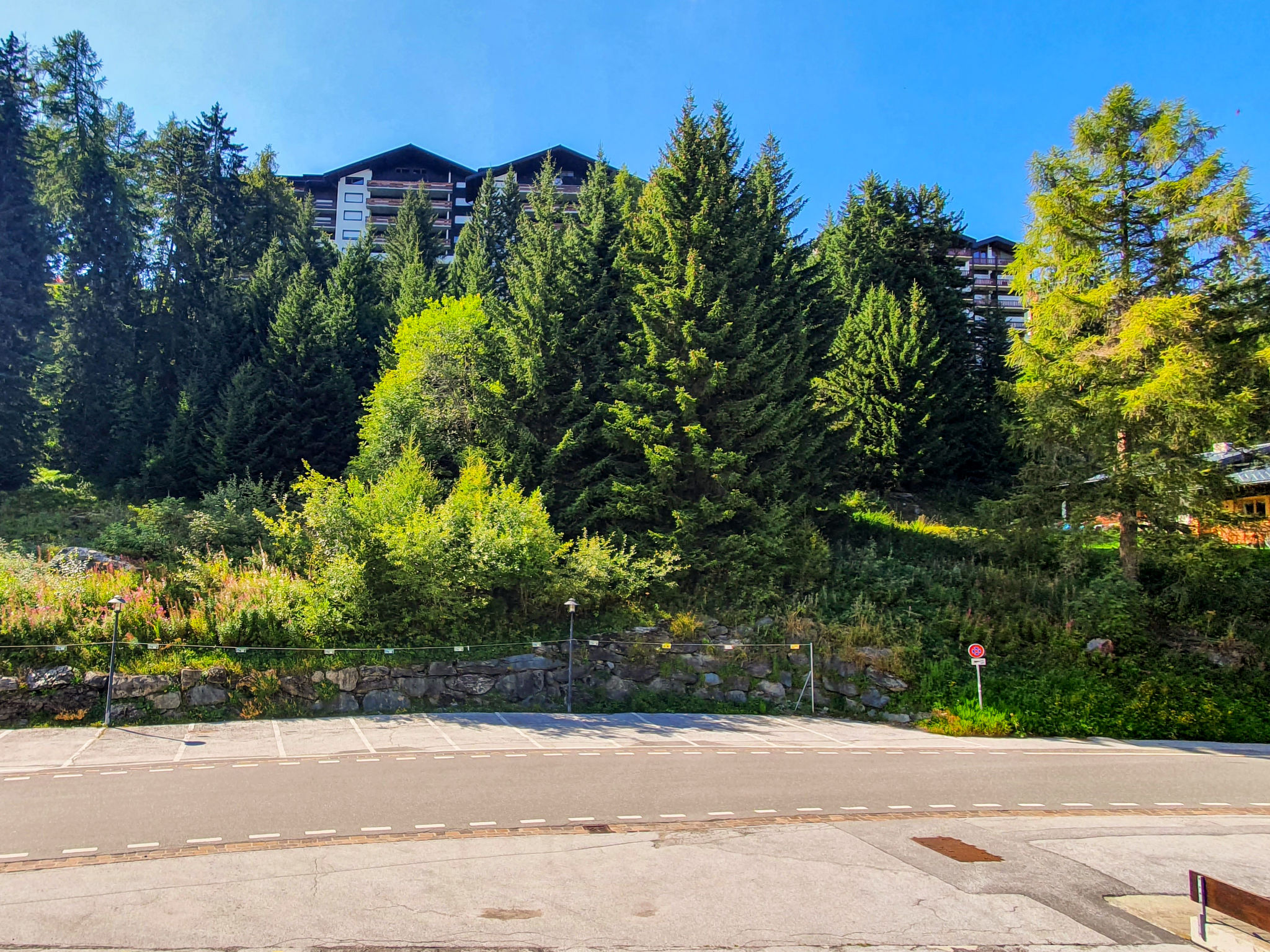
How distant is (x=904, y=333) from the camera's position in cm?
3347

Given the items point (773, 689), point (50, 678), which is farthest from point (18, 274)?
point (773, 689)

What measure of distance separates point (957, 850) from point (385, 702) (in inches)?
450

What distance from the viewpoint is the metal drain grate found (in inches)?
360

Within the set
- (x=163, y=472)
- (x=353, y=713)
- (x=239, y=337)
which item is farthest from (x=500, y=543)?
(x=239, y=337)

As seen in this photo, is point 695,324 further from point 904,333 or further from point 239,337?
point 239,337

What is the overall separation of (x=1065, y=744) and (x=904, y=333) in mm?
20335

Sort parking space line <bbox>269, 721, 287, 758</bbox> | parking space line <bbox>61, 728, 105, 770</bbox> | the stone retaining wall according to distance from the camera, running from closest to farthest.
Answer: parking space line <bbox>61, 728, 105, 770</bbox> < parking space line <bbox>269, 721, 287, 758</bbox> < the stone retaining wall

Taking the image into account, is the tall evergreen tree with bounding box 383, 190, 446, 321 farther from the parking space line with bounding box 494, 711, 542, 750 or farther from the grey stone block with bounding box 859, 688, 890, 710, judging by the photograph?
the grey stone block with bounding box 859, 688, 890, 710

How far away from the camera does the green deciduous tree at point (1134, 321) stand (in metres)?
19.6

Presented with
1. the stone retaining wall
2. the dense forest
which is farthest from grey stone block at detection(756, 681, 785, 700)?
the dense forest

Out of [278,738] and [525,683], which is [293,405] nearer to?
[525,683]

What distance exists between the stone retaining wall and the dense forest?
2.95 ft

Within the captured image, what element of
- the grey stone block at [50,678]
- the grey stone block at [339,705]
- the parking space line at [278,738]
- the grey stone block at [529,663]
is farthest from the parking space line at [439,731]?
the grey stone block at [50,678]

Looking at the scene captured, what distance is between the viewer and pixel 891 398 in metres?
33.7
